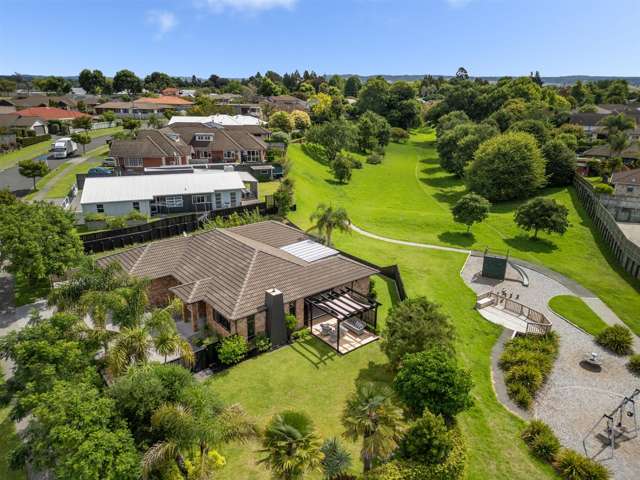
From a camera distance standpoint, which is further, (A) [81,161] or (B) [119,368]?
(A) [81,161]

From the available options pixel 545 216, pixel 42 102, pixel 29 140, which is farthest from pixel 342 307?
pixel 42 102

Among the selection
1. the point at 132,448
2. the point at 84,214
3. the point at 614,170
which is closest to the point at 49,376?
the point at 132,448

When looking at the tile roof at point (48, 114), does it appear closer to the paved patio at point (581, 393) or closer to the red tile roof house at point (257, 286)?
the red tile roof house at point (257, 286)

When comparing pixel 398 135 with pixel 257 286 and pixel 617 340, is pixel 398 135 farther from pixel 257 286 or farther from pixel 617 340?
pixel 257 286

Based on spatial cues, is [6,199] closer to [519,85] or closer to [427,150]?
[427,150]

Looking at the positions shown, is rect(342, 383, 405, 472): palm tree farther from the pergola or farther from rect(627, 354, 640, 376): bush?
rect(627, 354, 640, 376): bush
